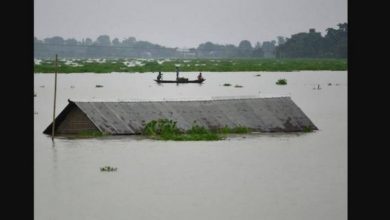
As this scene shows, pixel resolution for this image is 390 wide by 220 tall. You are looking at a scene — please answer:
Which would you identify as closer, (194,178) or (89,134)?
(194,178)

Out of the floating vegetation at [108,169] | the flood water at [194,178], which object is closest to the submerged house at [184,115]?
the flood water at [194,178]

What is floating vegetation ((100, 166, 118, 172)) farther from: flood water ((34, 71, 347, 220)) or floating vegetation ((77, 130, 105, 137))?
floating vegetation ((77, 130, 105, 137))

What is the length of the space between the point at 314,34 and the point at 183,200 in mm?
107820

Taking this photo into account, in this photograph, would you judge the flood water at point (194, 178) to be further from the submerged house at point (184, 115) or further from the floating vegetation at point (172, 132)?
the submerged house at point (184, 115)

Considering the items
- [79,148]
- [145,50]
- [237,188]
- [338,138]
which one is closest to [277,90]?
[338,138]

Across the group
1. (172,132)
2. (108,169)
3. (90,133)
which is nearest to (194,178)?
(108,169)

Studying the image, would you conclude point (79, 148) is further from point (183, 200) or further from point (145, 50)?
point (145, 50)

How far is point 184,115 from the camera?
2316 centimetres

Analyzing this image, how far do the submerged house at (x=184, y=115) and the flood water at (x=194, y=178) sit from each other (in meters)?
0.45

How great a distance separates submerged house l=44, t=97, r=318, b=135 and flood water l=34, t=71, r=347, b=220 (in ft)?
1.48

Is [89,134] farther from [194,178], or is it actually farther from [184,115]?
[194,178]

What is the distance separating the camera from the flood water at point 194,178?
14.2 m

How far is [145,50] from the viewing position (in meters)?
197

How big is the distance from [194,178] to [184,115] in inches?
232
